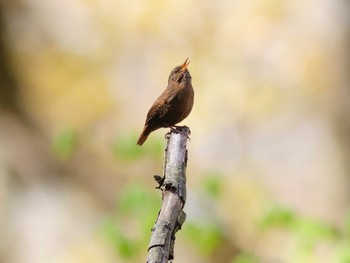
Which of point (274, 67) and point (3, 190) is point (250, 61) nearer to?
point (274, 67)

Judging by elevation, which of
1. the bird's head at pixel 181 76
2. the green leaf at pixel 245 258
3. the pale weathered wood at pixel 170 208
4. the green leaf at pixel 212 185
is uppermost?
the green leaf at pixel 212 185

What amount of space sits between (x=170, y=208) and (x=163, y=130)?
187 inches

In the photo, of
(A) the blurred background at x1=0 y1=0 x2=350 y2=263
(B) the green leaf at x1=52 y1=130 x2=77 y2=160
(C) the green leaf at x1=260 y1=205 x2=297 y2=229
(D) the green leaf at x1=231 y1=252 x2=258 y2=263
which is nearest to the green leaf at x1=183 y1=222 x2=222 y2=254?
(A) the blurred background at x1=0 y1=0 x2=350 y2=263

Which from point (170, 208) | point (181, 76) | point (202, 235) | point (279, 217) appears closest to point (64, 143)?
point (202, 235)

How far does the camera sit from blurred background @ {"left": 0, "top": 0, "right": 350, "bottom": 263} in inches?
234

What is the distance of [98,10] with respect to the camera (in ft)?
21.8

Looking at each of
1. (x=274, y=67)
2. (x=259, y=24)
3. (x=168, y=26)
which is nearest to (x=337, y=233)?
(x=274, y=67)

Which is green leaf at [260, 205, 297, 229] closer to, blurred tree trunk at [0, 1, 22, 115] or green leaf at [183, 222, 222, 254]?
green leaf at [183, 222, 222, 254]

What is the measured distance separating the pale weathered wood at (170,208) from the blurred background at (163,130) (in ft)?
14.3

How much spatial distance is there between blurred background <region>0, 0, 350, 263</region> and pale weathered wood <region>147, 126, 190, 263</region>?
4349 millimetres

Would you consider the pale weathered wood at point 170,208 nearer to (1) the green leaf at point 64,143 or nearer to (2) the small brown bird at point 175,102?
(2) the small brown bird at point 175,102

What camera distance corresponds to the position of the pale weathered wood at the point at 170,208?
1026 mm

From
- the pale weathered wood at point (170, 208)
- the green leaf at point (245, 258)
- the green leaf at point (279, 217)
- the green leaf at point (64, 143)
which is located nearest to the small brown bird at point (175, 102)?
the pale weathered wood at point (170, 208)

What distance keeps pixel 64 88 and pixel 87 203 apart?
3.64 feet
